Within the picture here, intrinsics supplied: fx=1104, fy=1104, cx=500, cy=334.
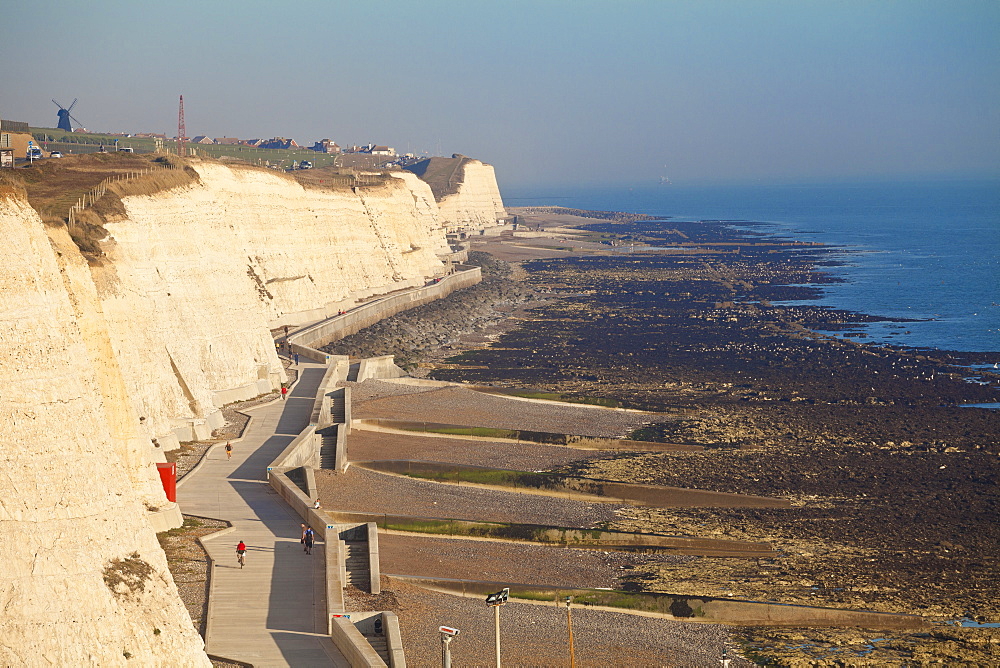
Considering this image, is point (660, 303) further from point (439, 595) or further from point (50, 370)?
point (50, 370)

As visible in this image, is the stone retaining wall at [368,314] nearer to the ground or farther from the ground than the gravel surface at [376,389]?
farther from the ground

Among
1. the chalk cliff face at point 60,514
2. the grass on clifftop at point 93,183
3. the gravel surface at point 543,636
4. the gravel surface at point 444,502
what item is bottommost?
the gravel surface at point 543,636

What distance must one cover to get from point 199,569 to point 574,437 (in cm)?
Answer: 2039

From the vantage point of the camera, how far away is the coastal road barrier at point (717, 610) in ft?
83.7

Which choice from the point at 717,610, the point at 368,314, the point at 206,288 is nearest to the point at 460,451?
the point at 206,288

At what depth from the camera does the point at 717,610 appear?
25.8 meters

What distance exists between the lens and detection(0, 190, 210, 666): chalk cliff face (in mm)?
15570

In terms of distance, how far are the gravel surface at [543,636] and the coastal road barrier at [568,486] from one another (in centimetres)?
916

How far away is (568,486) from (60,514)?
2164 centimetres

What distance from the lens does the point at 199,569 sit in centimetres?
2430

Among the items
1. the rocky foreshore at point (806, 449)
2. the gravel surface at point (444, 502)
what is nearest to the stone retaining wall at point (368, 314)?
the rocky foreshore at point (806, 449)

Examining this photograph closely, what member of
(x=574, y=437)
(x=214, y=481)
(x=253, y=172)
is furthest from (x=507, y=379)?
(x=214, y=481)

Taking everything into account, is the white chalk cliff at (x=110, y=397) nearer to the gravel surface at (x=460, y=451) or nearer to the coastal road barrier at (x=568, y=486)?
the gravel surface at (x=460, y=451)

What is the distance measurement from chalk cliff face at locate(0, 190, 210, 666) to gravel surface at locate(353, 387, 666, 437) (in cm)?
2628
